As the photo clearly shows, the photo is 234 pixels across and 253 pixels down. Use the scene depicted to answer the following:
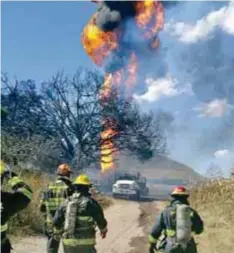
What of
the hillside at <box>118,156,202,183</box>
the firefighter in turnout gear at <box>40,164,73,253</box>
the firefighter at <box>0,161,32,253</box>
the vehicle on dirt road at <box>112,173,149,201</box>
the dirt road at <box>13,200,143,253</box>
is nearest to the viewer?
the firefighter at <box>0,161,32,253</box>

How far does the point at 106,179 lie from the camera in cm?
5194

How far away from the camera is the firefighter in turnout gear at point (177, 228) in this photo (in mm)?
8109

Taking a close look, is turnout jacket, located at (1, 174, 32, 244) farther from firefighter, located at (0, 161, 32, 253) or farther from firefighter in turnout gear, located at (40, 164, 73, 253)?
firefighter in turnout gear, located at (40, 164, 73, 253)

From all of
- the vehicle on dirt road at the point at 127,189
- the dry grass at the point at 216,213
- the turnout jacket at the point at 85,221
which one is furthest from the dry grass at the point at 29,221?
the vehicle on dirt road at the point at 127,189

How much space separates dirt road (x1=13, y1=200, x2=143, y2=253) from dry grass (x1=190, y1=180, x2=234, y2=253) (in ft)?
6.72

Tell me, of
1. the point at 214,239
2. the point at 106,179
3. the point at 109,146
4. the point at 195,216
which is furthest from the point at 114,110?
the point at 195,216

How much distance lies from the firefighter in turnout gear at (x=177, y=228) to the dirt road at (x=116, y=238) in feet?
18.5

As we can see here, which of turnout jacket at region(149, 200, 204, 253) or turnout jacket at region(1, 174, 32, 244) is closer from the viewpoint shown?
turnout jacket at region(1, 174, 32, 244)

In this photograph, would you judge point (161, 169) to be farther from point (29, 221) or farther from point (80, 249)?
point (80, 249)

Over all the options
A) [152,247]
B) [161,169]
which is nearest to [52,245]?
[152,247]

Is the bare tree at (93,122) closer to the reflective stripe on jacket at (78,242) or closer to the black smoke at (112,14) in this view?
the black smoke at (112,14)

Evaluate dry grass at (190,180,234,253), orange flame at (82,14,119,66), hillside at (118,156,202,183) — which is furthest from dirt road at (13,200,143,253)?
hillside at (118,156,202,183)

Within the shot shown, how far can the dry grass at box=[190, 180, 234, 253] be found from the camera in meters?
14.3

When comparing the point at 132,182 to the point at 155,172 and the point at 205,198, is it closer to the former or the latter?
the point at 205,198
